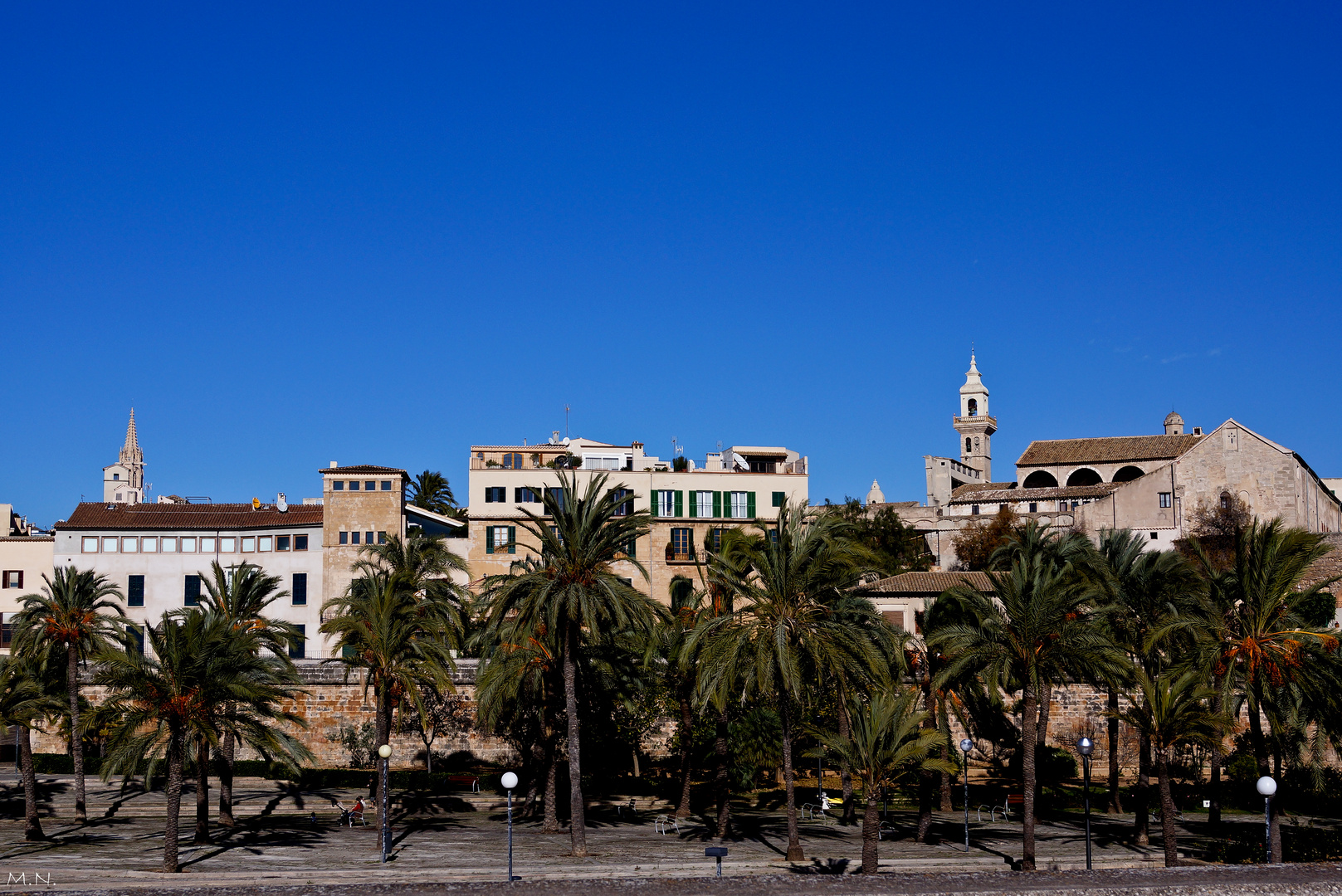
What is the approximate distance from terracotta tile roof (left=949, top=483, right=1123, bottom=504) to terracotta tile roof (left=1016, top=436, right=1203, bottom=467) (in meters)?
4.41

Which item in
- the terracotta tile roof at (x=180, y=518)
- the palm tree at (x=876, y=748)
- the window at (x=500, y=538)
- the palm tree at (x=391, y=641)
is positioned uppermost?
the terracotta tile roof at (x=180, y=518)

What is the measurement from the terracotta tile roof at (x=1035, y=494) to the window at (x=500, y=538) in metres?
41.3

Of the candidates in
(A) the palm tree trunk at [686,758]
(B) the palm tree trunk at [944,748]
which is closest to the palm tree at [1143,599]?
(B) the palm tree trunk at [944,748]

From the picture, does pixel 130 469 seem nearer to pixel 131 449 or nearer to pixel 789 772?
pixel 131 449

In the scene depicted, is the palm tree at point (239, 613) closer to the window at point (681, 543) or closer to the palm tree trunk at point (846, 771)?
the palm tree trunk at point (846, 771)

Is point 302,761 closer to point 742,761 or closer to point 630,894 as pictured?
point 742,761

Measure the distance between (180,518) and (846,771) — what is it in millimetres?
48617

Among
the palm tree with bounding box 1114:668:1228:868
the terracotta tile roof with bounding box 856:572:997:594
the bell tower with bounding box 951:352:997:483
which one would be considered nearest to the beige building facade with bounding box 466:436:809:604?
the terracotta tile roof with bounding box 856:572:997:594

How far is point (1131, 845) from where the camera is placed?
A: 35188 millimetres

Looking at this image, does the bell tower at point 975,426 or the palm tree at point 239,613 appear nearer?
the palm tree at point 239,613

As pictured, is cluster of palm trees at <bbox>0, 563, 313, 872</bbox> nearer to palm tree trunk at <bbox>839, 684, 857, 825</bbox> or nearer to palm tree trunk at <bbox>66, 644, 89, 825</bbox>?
palm tree trunk at <bbox>66, 644, 89, 825</bbox>

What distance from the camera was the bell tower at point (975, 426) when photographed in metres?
129

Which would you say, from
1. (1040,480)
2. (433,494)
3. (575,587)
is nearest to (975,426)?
(1040,480)

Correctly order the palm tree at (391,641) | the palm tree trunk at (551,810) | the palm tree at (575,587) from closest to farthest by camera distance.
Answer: the palm tree at (575,587)
the palm tree at (391,641)
the palm tree trunk at (551,810)
